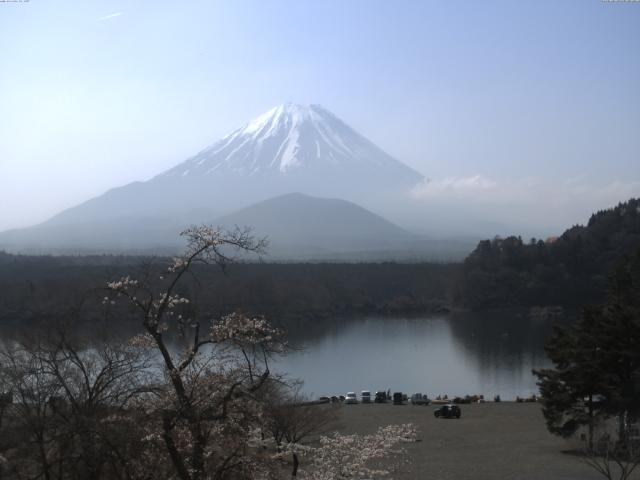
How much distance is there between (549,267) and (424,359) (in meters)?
17.0

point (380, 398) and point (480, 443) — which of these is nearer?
point (480, 443)

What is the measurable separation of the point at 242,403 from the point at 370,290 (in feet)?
109

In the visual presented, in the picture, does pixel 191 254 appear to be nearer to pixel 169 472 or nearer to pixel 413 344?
pixel 169 472

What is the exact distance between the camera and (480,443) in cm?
947

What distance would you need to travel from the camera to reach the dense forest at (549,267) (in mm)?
33312

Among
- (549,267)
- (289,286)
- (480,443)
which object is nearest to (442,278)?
(549,267)

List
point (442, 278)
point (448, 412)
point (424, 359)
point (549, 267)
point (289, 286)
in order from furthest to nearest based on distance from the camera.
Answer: point (442, 278)
point (549, 267)
point (289, 286)
point (424, 359)
point (448, 412)

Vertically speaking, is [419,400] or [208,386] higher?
[208,386]

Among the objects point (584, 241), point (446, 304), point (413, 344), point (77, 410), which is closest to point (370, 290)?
point (446, 304)

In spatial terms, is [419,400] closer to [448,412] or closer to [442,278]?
[448,412]

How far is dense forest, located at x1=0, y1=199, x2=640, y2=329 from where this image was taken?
3106 centimetres

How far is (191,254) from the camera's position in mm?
3354

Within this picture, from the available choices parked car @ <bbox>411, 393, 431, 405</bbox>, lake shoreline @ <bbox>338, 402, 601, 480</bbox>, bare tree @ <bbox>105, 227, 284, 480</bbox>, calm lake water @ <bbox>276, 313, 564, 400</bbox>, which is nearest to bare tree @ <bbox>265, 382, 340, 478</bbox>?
lake shoreline @ <bbox>338, 402, 601, 480</bbox>

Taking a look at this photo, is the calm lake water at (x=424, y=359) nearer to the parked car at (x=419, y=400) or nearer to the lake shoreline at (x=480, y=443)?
the parked car at (x=419, y=400)
